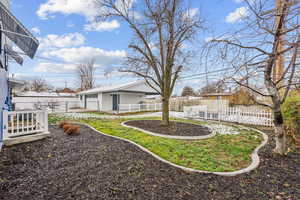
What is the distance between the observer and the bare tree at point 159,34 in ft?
22.6

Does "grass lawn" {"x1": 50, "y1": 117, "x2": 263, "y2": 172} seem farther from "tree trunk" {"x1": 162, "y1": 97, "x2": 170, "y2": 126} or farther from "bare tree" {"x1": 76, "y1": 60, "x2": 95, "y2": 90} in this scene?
"bare tree" {"x1": 76, "y1": 60, "x2": 95, "y2": 90}

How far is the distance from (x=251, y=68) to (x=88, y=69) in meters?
37.3

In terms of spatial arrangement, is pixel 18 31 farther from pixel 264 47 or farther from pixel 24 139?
pixel 264 47

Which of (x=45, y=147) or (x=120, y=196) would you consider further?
(x=45, y=147)

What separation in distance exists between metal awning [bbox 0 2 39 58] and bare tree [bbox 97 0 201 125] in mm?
3595

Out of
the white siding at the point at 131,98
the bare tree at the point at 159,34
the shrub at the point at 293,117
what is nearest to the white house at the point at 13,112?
the bare tree at the point at 159,34

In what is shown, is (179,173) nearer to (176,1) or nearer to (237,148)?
(237,148)

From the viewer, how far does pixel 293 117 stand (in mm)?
4715

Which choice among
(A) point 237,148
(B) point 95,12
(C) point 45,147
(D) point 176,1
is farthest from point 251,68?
(B) point 95,12

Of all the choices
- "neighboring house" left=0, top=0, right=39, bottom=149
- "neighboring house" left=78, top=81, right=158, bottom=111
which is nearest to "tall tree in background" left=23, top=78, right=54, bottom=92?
"neighboring house" left=78, top=81, right=158, bottom=111

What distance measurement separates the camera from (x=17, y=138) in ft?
13.6

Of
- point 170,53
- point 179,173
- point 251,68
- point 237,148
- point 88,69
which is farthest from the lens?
point 88,69

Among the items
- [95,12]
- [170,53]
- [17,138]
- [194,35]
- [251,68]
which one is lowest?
[17,138]

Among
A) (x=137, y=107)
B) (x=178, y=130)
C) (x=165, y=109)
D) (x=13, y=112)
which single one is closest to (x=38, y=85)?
(x=137, y=107)
